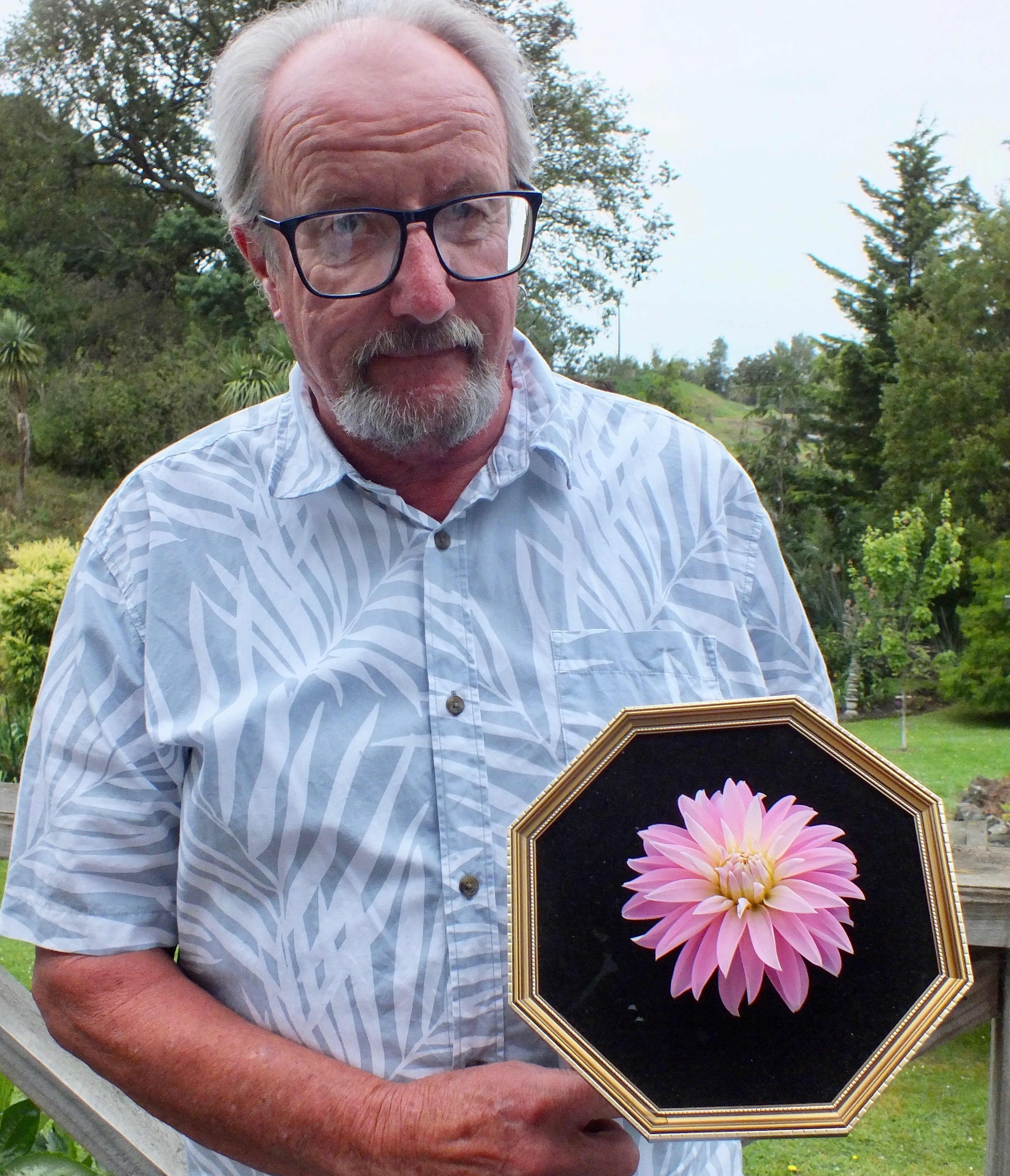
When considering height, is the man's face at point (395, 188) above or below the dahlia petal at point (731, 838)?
above

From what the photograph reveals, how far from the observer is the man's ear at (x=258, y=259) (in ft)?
4.57

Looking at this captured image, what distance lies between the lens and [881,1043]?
917mm

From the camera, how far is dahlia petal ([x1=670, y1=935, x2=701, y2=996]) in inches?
36.3

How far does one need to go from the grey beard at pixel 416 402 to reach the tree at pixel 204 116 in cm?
2176

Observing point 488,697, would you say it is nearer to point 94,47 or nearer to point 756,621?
point 756,621

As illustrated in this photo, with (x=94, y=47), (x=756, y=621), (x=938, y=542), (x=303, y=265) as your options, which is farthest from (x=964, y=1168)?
(x=94, y=47)

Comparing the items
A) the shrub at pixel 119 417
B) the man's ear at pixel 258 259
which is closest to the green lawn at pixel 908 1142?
the man's ear at pixel 258 259

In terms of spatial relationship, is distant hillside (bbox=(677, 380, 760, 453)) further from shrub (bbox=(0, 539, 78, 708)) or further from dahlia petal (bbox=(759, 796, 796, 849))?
dahlia petal (bbox=(759, 796, 796, 849))

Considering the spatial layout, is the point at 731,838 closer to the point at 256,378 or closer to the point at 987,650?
the point at 987,650

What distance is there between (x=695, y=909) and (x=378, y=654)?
474 millimetres

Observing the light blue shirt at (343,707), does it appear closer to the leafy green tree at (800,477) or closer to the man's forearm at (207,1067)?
the man's forearm at (207,1067)

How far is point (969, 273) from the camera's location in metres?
23.4

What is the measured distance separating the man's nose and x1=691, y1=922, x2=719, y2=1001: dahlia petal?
704mm

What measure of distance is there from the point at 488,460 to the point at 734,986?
2.21 feet
